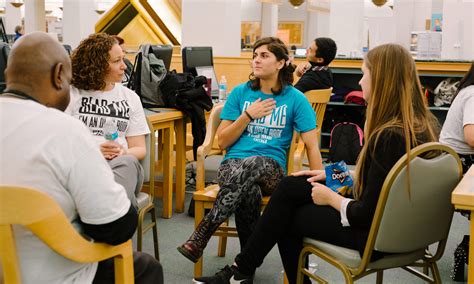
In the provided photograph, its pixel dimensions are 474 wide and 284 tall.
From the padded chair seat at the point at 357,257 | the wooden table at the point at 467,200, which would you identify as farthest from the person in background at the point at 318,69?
the wooden table at the point at 467,200

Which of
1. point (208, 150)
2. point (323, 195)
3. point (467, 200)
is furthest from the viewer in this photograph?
point (208, 150)

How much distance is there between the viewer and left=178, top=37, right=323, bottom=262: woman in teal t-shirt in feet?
8.98

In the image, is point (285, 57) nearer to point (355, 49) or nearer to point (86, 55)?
point (86, 55)

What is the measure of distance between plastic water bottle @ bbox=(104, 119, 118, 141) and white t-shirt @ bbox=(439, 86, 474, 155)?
5.43ft

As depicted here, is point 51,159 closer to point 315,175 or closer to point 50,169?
point 50,169

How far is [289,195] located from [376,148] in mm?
429

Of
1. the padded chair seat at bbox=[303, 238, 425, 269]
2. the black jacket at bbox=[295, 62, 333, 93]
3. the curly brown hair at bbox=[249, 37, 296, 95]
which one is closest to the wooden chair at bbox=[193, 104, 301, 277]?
the curly brown hair at bbox=[249, 37, 296, 95]

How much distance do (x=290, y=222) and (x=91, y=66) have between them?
1.26 m

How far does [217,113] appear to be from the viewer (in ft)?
10.5

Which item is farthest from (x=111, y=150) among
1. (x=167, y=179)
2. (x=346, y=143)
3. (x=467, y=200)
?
(x=346, y=143)

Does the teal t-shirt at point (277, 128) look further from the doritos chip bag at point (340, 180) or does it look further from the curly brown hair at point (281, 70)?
the doritos chip bag at point (340, 180)

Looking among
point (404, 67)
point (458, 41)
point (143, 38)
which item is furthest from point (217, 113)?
point (143, 38)

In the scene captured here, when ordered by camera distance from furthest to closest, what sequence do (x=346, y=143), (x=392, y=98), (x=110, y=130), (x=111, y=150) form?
1. (x=346, y=143)
2. (x=110, y=130)
3. (x=111, y=150)
4. (x=392, y=98)

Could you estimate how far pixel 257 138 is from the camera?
2.97 meters
